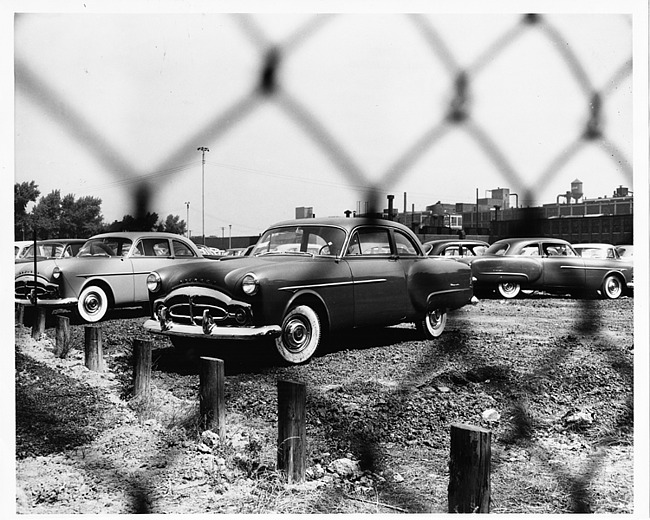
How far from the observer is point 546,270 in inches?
54.0

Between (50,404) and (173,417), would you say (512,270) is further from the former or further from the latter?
(50,404)

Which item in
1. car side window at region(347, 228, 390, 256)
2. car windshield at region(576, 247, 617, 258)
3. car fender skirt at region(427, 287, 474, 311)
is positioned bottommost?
car fender skirt at region(427, 287, 474, 311)

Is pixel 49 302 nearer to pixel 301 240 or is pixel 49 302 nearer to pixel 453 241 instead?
pixel 301 240

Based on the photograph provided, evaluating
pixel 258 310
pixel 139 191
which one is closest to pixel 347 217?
pixel 258 310

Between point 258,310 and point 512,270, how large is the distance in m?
0.58

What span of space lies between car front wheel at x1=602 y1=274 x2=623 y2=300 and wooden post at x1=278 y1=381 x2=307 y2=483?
0.70 metres

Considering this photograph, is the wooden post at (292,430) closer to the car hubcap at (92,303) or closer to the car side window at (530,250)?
the car hubcap at (92,303)

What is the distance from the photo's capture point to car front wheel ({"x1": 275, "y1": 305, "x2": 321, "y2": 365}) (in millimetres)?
1257

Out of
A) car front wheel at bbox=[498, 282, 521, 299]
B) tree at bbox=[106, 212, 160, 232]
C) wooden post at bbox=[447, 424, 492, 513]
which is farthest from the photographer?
car front wheel at bbox=[498, 282, 521, 299]

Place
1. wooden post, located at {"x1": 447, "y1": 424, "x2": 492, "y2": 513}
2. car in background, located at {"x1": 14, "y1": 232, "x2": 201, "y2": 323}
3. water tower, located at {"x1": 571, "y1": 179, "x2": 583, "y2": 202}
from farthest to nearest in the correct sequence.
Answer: water tower, located at {"x1": 571, "y1": 179, "x2": 583, "y2": 202} < car in background, located at {"x1": 14, "y1": 232, "x2": 201, "y2": 323} < wooden post, located at {"x1": 447, "y1": 424, "x2": 492, "y2": 513}

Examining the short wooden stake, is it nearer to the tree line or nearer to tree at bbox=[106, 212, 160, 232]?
the tree line

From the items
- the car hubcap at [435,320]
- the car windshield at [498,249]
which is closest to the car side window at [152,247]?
the car hubcap at [435,320]

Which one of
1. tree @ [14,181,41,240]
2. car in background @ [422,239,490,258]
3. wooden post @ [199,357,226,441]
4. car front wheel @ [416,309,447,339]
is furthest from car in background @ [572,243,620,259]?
tree @ [14,181,41,240]

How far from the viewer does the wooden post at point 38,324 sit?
1.29 metres
